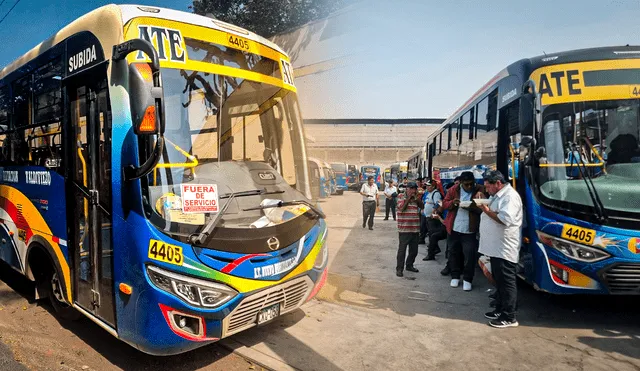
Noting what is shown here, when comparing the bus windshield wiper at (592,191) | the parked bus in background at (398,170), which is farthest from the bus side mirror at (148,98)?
the parked bus in background at (398,170)

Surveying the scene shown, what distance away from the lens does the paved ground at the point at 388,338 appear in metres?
4.02

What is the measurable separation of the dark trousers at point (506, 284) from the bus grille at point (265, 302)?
7.46 ft

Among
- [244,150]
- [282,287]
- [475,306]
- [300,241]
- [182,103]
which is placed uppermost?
[182,103]

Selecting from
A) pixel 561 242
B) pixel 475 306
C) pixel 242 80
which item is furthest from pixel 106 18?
pixel 475 306

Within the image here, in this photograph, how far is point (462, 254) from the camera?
704 cm

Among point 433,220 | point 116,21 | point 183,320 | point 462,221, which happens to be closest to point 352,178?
point 433,220

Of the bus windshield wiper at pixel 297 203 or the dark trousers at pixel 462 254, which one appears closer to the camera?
the bus windshield wiper at pixel 297 203

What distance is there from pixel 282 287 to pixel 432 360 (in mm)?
1660

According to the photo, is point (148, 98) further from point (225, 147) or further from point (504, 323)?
point (504, 323)

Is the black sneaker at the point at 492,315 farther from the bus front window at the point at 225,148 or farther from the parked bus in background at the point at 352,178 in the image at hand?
the parked bus in background at the point at 352,178

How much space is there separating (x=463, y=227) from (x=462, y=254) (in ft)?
2.27

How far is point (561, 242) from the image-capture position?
4664 mm

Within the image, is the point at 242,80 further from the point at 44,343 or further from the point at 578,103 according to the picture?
the point at 578,103

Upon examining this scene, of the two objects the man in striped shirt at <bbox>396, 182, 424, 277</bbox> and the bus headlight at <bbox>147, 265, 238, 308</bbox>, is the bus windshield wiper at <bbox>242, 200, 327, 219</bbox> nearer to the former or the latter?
the bus headlight at <bbox>147, 265, 238, 308</bbox>
